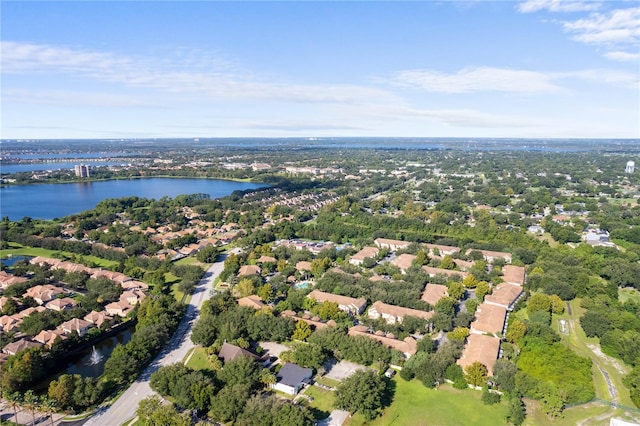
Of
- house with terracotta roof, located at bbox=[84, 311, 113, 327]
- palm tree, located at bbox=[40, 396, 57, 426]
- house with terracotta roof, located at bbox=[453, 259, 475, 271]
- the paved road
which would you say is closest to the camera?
palm tree, located at bbox=[40, 396, 57, 426]

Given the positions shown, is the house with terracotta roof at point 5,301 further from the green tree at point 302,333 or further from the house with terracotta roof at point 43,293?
the green tree at point 302,333

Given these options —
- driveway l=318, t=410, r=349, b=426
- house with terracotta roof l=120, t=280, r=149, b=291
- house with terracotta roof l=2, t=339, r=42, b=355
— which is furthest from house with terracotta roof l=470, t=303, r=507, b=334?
house with terracotta roof l=2, t=339, r=42, b=355

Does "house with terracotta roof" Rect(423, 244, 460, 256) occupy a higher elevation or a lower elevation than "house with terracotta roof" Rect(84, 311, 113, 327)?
higher

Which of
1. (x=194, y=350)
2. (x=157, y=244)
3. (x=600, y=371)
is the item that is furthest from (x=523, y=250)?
(x=157, y=244)

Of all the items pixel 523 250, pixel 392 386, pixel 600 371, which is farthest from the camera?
pixel 523 250

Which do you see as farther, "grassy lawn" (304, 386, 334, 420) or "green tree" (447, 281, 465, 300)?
"green tree" (447, 281, 465, 300)

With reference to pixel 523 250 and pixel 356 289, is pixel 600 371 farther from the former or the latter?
pixel 523 250

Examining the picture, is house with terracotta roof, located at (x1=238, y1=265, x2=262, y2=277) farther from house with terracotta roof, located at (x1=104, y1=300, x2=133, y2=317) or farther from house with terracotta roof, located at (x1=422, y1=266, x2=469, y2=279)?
house with terracotta roof, located at (x1=422, y1=266, x2=469, y2=279)

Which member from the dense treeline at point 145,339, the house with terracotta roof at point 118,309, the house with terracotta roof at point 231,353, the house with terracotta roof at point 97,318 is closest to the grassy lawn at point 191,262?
the dense treeline at point 145,339
